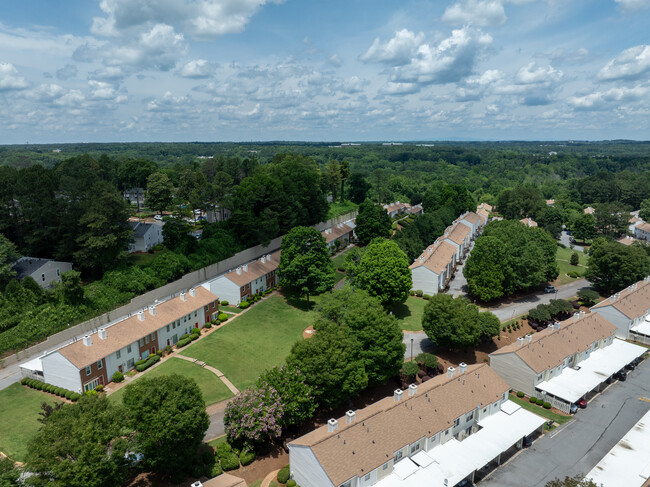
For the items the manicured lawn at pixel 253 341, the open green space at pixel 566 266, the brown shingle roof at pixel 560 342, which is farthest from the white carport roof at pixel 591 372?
the manicured lawn at pixel 253 341

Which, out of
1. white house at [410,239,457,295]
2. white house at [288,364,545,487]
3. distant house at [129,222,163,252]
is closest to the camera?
white house at [288,364,545,487]

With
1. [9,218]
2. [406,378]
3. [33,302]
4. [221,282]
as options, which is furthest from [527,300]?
[9,218]

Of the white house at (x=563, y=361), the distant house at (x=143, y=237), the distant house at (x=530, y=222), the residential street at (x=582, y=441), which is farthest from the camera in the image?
the distant house at (x=530, y=222)

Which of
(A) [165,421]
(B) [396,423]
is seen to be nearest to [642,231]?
(B) [396,423]

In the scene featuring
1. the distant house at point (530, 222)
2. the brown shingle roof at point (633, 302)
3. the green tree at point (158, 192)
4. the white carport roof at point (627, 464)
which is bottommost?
the white carport roof at point (627, 464)

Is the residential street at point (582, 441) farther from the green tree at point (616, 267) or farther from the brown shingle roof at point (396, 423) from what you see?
the green tree at point (616, 267)

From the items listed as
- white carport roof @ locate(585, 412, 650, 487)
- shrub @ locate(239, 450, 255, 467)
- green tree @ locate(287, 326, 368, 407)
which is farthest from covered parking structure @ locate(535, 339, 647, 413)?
shrub @ locate(239, 450, 255, 467)

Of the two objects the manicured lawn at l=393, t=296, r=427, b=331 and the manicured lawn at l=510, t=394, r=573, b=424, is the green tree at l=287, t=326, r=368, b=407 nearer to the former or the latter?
the manicured lawn at l=510, t=394, r=573, b=424
